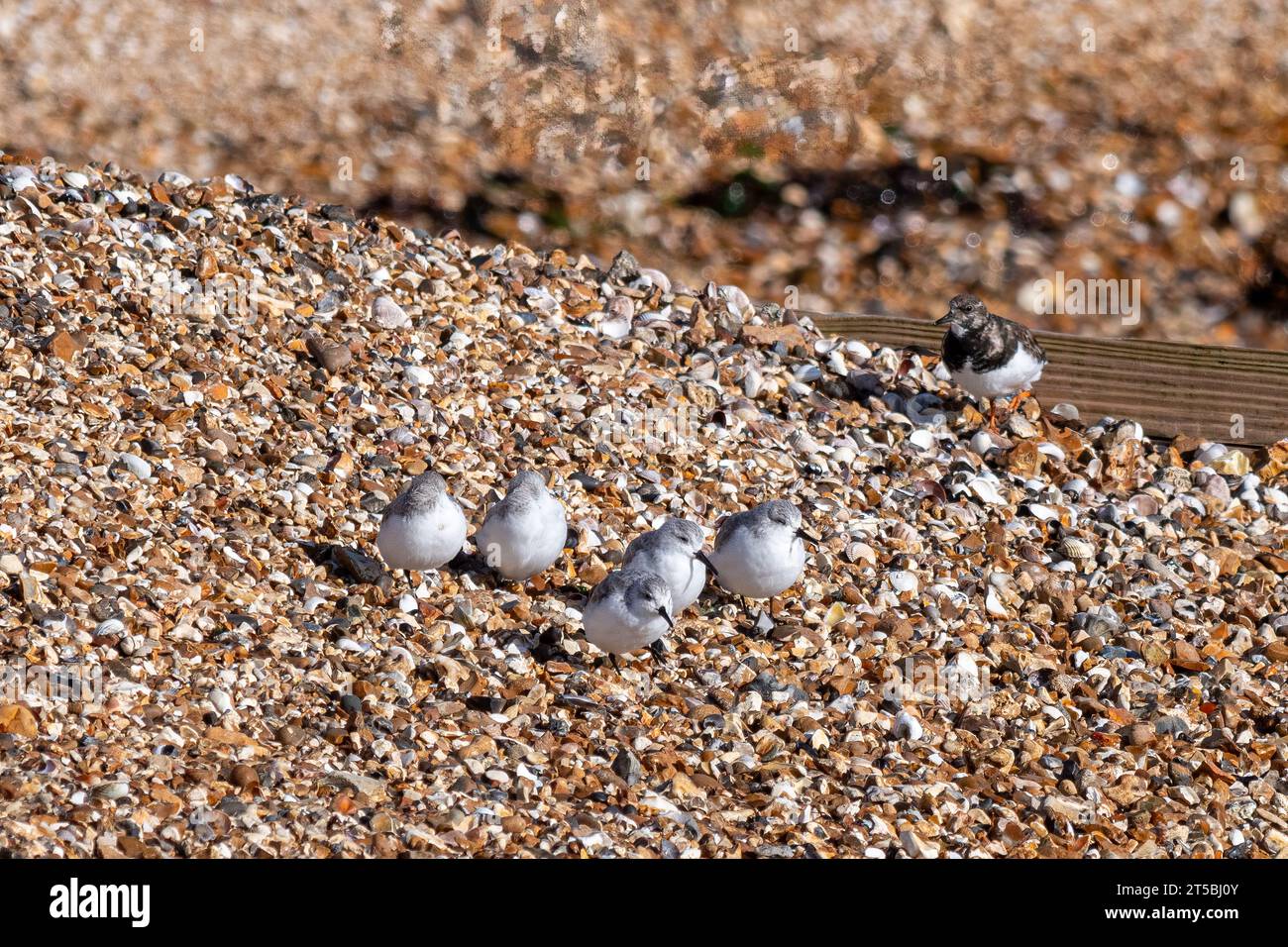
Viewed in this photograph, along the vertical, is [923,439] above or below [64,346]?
below

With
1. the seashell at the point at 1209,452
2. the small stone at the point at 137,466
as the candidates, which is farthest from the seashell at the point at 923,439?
the small stone at the point at 137,466

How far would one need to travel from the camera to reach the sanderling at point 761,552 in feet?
13.4

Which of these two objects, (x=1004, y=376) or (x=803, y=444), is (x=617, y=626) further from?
(x=1004, y=376)

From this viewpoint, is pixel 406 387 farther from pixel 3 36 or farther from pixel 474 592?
pixel 3 36

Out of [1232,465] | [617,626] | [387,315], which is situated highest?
[387,315]

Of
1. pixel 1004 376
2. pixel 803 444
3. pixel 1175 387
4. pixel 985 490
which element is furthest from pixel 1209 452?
pixel 803 444

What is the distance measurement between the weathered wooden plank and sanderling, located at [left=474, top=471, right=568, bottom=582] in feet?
8.00

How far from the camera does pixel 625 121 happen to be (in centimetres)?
919

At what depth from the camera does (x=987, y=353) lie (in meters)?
5.34

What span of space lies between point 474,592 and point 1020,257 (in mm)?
5354

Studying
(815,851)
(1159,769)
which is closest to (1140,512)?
(1159,769)

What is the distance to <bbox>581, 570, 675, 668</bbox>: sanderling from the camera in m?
3.73

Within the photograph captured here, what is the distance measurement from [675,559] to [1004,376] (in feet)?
6.33

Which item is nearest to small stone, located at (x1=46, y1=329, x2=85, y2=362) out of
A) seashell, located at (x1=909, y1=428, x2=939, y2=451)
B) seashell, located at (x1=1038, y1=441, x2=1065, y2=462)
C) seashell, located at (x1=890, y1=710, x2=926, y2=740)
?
seashell, located at (x1=890, y1=710, x2=926, y2=740)
